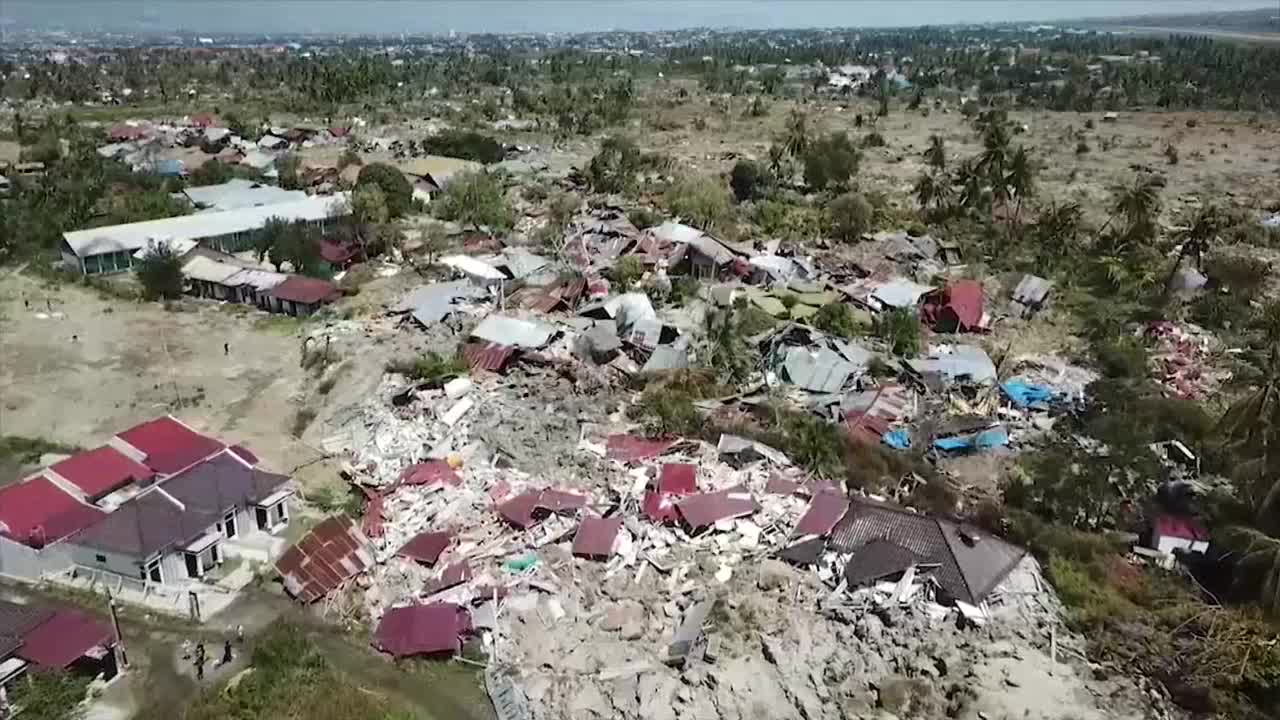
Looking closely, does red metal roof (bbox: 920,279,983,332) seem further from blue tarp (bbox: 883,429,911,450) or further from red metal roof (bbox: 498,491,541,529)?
red metal roof (bbox: 498,491,541,529)

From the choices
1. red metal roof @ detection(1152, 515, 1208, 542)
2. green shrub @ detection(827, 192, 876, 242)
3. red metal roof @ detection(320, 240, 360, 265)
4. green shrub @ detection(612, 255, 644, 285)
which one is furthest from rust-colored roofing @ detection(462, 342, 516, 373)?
green shrub @ detection(827, 192, 876, 242)

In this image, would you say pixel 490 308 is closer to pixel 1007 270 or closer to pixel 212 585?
pixel 212 585

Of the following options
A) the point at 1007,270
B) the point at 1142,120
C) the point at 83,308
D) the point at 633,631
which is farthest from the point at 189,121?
the point at 1142,120

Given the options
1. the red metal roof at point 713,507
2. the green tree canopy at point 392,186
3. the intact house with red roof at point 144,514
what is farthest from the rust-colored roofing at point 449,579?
the green tree canopy at point 392,186

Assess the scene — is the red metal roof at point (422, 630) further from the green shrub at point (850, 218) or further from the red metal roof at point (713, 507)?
the green shrub at point (850, 218)

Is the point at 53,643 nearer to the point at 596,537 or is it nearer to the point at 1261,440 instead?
the point at 596,537
